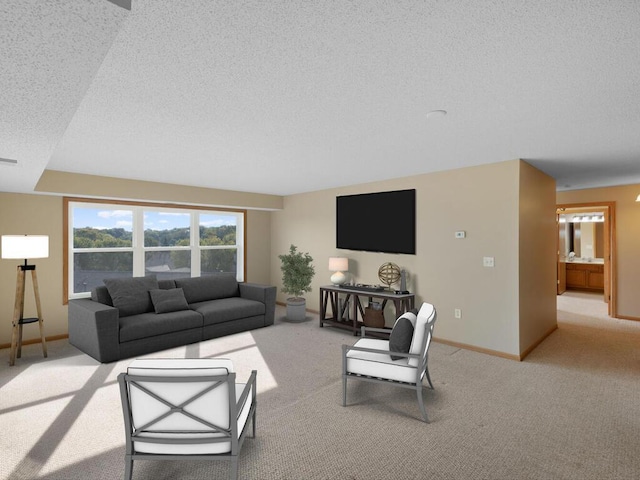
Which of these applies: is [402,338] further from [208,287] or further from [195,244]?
[195,244]

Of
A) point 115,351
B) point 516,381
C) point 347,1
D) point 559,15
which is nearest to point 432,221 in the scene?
point 516,381

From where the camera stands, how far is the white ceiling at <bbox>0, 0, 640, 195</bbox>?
1371 mm

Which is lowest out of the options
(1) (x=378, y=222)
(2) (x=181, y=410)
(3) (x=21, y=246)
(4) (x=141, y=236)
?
(2) (x=181, y=410)

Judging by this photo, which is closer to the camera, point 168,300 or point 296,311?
point 168,300

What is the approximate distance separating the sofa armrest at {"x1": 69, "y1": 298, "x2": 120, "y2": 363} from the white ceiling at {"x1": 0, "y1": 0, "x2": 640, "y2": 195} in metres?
1.63

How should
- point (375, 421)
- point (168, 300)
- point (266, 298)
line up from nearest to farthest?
point (375, 421), point (168, 300), point (266, 298)

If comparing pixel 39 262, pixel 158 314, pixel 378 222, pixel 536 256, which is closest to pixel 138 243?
pixel 39 262

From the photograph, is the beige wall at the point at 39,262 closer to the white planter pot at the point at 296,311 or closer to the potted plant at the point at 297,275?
the potted plant at the point at 297,275

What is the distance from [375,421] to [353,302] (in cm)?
277

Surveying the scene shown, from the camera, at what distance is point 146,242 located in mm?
5910

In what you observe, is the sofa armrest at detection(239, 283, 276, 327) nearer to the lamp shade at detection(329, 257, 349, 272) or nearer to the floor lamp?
the lamp shade at detection(329, 257, 349, 272)

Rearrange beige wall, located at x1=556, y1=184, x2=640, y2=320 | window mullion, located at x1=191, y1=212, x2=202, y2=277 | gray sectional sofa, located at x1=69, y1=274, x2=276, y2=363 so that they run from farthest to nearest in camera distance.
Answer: window mullion, located at x1=191, y1=212, x2=202, y2=277 < beige wall, located at x1=556, y1=184, x2=640, y2=320 < gray sectional sofa, located at x1=69, y1=274, x2=276, y2=363

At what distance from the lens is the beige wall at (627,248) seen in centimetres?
594

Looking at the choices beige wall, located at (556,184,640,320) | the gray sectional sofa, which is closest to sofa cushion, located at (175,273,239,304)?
the gray sectional sofa
